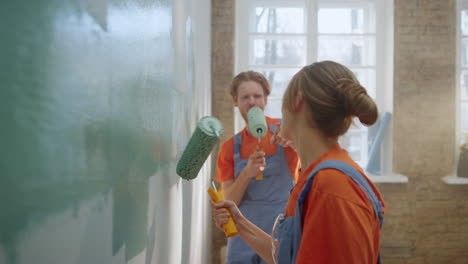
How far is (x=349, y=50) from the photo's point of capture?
13.2 ft

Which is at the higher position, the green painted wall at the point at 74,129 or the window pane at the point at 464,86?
the window pane at the point at 464,86

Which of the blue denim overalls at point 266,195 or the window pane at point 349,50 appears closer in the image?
the blue denim overalls at point 266,195

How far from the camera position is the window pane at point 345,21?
397 centimetres

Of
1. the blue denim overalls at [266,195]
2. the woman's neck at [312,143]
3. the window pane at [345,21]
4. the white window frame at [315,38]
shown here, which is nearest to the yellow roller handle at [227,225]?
the woman's neck at [312,143]

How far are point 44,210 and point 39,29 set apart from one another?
197mm

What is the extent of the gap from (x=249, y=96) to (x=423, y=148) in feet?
8.00

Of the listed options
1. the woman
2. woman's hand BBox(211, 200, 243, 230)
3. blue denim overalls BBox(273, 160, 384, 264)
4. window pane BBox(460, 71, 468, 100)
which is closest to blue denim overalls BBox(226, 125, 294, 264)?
woman's hand BBox(211, 200, 243, 230)

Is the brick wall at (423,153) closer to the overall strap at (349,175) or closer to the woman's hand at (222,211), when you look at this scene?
the woman's hand at (222,211)

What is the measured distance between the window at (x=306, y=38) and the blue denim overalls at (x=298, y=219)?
9.47 feet

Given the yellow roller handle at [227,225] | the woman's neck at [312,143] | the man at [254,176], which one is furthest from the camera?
the man at [254,176]

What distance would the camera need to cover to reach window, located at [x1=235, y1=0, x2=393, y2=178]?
3936 mm

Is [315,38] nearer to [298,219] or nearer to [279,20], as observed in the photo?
[279,20]

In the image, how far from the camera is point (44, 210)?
0.44m

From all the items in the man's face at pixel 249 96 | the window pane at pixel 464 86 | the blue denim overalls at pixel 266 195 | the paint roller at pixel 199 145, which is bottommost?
the blue denim overalls at pixel 266 195
